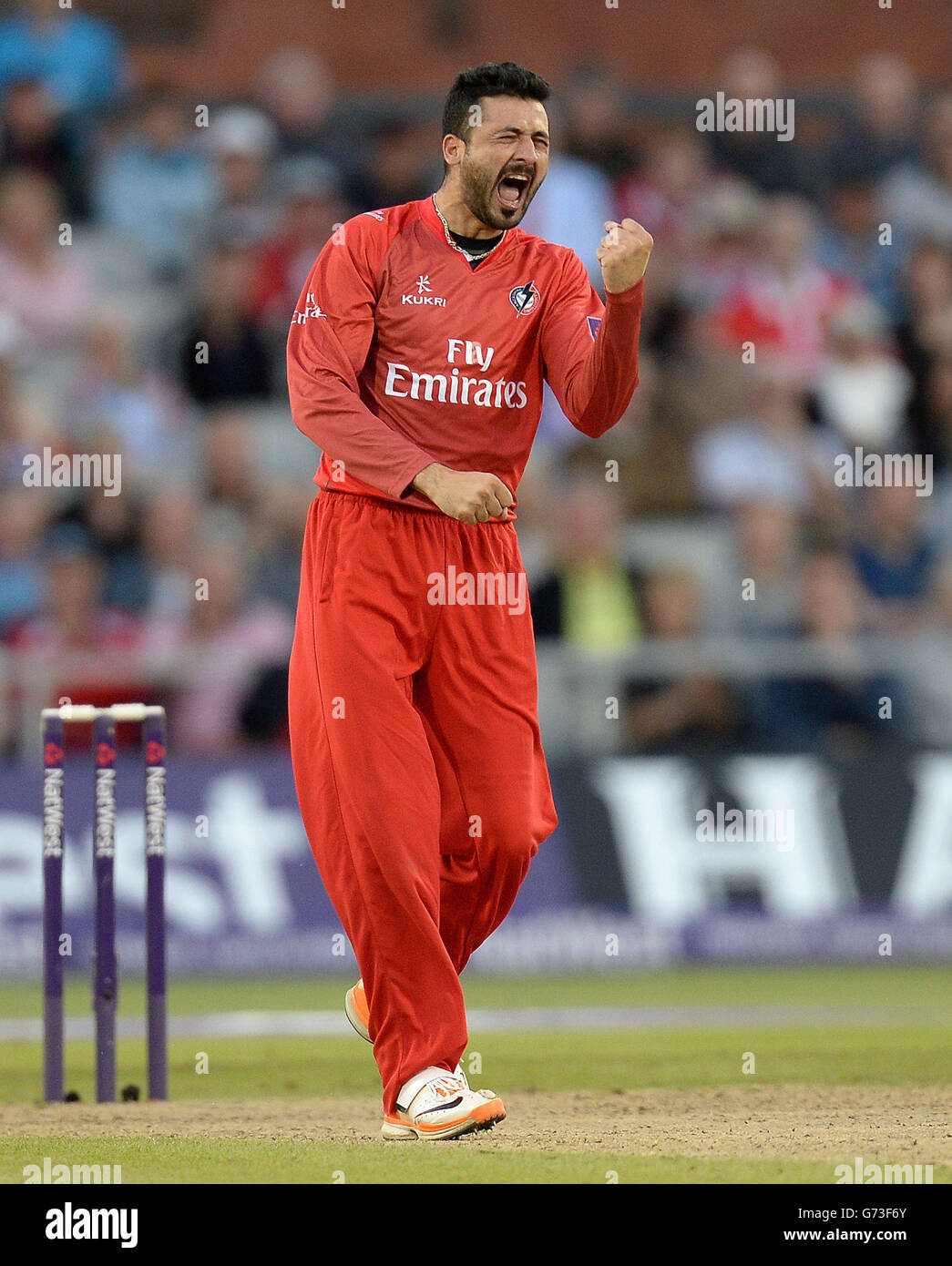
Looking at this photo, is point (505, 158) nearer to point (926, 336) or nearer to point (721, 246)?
point (926, 336)

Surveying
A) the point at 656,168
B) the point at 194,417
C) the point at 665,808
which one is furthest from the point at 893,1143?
the point at 656,168

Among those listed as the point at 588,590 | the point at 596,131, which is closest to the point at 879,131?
the point at 596,131

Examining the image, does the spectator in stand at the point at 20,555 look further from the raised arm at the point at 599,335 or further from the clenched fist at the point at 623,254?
the clenched fist at the point at 623,254

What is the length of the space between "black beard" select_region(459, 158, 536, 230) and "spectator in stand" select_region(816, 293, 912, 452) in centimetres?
868

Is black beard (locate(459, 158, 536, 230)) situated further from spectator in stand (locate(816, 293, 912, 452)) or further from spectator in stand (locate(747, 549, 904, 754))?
spectator in stand (locate(816, 293, 912, 452))

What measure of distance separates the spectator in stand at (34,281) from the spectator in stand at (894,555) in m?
5.68

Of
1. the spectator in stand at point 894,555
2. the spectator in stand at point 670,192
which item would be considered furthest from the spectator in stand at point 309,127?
the spectator in stand at point 894,555

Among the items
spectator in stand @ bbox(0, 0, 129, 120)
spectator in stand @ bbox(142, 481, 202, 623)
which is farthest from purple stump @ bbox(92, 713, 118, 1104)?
spectator in stand @ bbox(0, 0, 129, 120)

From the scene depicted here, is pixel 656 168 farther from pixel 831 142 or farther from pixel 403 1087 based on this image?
pixel 403 1087

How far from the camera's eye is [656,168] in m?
15.5

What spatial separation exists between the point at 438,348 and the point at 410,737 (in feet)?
3.74

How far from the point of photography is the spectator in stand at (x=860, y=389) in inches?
569

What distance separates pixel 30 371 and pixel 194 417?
4.18ft

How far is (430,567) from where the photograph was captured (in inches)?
236
